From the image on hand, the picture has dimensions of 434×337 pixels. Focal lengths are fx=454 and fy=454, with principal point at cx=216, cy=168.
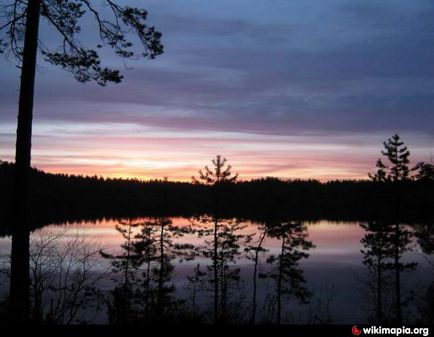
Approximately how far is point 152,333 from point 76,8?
6.12 meters

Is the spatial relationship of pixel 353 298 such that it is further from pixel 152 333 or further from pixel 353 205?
pixel 353 205

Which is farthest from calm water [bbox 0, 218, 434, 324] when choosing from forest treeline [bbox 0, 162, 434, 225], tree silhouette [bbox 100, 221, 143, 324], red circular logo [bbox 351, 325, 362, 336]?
forest treeline [bbox 0, 162, 434, 225]

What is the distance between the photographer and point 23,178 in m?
8.06

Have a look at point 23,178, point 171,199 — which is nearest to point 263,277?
point 23,178

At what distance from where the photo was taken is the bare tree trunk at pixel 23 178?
26.3ft

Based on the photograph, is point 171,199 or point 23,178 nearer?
point 23,178

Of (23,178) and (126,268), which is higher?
(23,178)

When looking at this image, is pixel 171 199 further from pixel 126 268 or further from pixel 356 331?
pixel 356 331

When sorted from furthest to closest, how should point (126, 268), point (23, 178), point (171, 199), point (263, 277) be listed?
1. point (171, 199)
2. point (263, 277)
3. point (126, 268)
4. point (23, 178)

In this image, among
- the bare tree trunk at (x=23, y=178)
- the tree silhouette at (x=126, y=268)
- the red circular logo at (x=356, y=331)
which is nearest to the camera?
the red circular logo at (x=356, y=331)

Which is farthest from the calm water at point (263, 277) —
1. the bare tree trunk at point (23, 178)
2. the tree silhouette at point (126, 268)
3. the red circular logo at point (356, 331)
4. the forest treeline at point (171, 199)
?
the forest treeline at point (171, 199)

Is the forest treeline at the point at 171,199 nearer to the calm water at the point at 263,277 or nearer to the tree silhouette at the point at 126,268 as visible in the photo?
the calm water at the point at 263,277

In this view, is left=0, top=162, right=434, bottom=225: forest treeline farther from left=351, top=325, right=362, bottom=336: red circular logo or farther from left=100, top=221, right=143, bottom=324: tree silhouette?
left=351, top=325, right=362, bottom=336: red circular logo

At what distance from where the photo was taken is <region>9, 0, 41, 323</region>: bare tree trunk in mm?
8016
